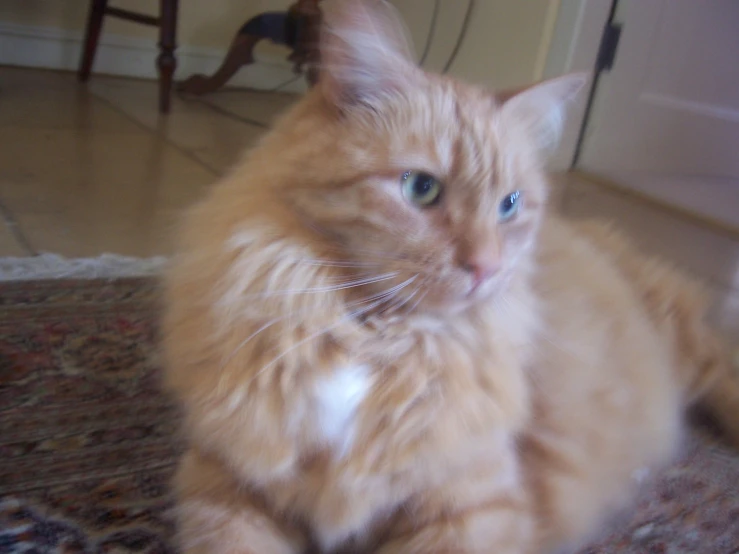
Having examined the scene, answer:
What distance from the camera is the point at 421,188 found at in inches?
31.8

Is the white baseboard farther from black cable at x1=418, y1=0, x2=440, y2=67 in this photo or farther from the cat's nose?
the cat's nose

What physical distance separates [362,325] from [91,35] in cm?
349

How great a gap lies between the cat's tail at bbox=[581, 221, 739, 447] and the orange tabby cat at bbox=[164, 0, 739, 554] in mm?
587

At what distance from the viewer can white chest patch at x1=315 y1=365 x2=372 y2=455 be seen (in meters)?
0.79

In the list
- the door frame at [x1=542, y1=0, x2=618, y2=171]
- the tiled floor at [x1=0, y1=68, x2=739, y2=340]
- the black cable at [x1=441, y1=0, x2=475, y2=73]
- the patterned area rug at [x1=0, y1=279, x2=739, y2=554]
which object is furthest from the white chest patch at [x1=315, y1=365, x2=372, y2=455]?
the black cable at [x1=441, y1=0, x2=475, y2=73]

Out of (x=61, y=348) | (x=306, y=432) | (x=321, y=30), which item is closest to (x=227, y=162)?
(x=61, y=348)

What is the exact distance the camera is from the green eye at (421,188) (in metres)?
Result: 0.80

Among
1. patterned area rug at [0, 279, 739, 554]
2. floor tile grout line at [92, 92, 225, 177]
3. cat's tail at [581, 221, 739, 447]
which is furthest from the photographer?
floor tile grout line at [92, 92, 225, 177]

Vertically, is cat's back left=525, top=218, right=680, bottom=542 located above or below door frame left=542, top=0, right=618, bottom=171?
below

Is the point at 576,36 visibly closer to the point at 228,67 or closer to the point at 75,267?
the point at 228,67

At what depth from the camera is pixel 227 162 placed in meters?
2.67

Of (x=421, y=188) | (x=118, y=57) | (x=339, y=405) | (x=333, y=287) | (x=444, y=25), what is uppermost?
(x=444, y=25)

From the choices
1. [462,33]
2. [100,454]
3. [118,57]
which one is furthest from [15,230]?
[118,57]

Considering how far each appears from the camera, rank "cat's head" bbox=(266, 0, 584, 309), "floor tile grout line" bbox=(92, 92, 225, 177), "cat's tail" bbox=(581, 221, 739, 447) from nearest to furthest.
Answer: "cat's head" bbox=(266, 0, 584, 309) < "cat's tail" bbox=(581, 221, 739, 447) < "floor tile grout line" bbox=(92, 92, 225, 177)
